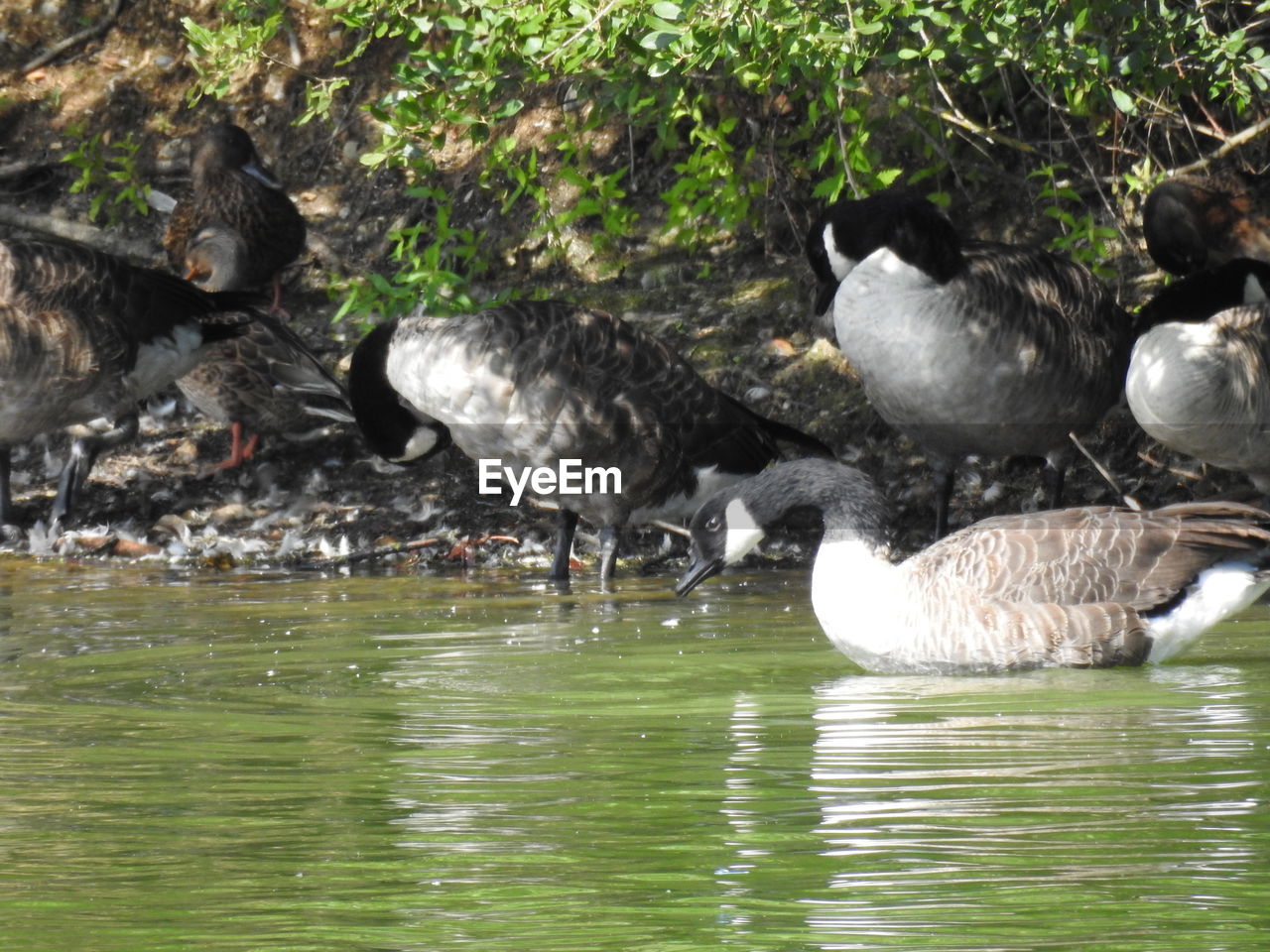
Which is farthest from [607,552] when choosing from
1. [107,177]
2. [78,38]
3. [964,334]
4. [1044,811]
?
[78,38]

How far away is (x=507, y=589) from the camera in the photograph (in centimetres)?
881

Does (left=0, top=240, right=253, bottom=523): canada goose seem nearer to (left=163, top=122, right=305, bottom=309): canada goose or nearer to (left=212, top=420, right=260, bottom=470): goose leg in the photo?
(left=212, top=420, right=260, bottom=470): goose leg

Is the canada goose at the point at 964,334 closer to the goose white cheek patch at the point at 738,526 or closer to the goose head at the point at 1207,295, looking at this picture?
the goose head at the point at 1207,295

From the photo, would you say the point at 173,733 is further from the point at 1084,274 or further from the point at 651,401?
the point at 1084,274

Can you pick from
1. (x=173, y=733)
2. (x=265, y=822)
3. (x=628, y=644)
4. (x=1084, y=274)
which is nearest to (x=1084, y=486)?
(x=1084, y=274)

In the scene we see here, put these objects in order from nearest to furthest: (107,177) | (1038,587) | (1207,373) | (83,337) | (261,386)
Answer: (1038,587) → (1207,373) → (83,337) → (261,386) → (107,177)

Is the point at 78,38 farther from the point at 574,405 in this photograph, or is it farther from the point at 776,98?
the point at 574,405

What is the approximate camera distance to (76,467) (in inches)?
406

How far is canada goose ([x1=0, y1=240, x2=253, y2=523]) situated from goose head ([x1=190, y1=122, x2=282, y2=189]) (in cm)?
229

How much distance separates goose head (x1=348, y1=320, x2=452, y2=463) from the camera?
31.5ft

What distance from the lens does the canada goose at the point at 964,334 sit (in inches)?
354

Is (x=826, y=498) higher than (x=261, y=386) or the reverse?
the reverse

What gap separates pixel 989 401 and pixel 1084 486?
1.27 metres

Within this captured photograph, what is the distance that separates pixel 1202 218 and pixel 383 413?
3973 mm
